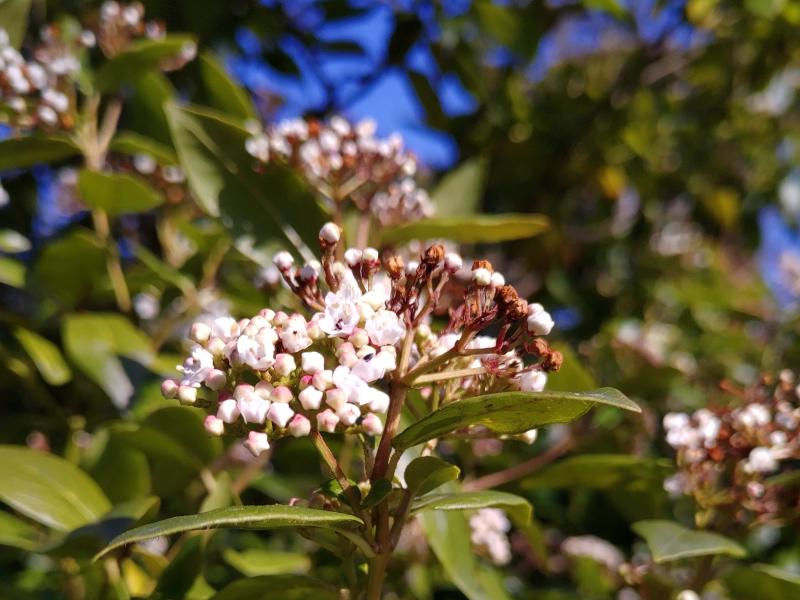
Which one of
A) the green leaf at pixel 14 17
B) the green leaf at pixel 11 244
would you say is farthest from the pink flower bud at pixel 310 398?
the green leaf at pixel 14 17

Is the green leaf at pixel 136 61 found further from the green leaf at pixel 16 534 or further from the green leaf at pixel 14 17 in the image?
the green leaf at pixel 16 534

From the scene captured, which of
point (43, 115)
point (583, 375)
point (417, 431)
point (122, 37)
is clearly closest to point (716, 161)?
point (583, 375)

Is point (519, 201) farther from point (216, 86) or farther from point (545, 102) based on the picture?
point (216, 86)

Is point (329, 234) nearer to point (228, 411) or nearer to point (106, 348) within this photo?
point (228, 411)

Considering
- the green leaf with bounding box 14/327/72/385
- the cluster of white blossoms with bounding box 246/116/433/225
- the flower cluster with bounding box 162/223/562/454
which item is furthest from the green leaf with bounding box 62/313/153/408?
the flower cluster with bounding box 162/223/562/454

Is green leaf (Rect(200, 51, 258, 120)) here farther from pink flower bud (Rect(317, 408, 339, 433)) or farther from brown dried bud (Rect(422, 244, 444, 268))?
pink flower bud (Rect(317, 408, 339, 433))
